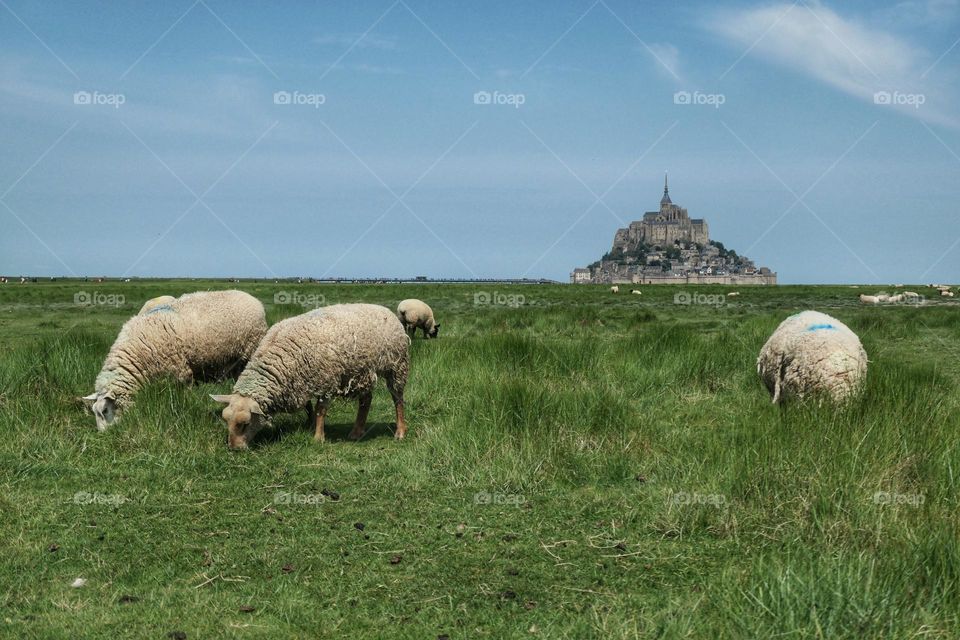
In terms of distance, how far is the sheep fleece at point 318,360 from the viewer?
27.3ft

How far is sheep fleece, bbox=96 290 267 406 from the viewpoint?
909 cm

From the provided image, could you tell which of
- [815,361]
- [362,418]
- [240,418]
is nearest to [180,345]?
[240,418]

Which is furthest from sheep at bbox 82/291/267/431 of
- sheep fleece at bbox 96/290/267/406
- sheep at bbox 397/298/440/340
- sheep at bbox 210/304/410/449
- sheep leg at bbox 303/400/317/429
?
sheep at bbox 397/298/440/340

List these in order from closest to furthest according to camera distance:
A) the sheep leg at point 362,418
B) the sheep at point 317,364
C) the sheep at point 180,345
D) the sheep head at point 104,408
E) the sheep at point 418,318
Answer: the sheep at point 317,364, the sheep head at point 104,408, the sheep leg at point 362,418, the sheep at point 180,345, the sheep at point 418,318

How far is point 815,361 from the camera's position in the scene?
8328 mm

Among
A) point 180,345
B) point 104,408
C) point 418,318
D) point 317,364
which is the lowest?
point 104,408

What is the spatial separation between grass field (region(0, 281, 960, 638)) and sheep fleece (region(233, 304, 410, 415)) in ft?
1.72

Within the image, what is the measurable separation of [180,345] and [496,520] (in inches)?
229

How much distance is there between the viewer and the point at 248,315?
1101 centimetres

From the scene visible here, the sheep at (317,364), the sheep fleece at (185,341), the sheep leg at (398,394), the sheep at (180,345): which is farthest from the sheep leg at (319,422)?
the sheep fleece at (185,341)

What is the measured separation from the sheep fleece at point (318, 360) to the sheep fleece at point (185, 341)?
5.60 ft

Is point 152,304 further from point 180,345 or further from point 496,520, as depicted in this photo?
point 496,520

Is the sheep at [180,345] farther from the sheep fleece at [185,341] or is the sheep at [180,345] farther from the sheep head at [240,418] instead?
the sheep head at [240,418]

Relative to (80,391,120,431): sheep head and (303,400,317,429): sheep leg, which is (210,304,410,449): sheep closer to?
(303,400,317,429): sheep leg
